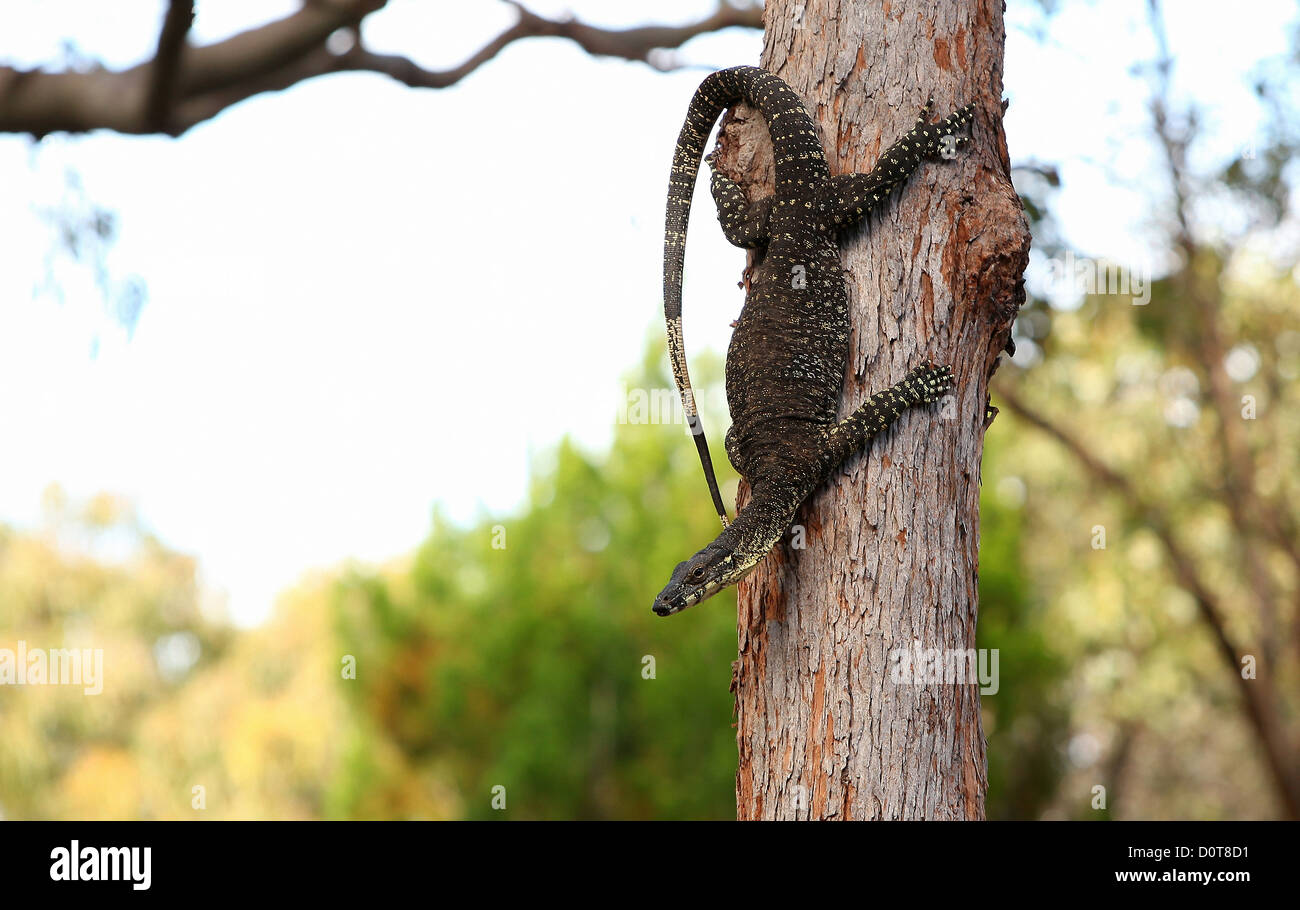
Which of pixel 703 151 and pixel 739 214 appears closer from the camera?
pixel 739 214

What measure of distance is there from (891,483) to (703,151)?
1.49m

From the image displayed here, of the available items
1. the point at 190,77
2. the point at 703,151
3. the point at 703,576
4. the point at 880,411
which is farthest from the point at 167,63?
the point at 880,411

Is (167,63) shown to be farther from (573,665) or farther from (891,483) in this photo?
(573,665)

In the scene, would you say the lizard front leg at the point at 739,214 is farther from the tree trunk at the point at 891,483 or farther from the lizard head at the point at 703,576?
the lizard head at the point at 703,576

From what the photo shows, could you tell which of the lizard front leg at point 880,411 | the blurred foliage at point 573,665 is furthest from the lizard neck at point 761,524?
the blurred foliage at point 573,665

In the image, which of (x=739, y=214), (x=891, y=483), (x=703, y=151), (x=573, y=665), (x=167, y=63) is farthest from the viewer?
(x=573, y=665)

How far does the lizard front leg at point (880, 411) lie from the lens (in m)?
2.74

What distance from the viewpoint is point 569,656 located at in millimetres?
11469

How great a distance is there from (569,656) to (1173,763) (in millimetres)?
15705

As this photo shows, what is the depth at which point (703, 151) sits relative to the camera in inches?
139

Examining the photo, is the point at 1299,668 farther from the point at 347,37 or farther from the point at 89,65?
the point at 89,65

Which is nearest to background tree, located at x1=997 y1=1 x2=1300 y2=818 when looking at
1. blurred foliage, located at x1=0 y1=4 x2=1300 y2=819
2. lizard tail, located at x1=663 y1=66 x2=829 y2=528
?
blurred foliage, located at x1=0 y1=4 x2=1300 y2=819

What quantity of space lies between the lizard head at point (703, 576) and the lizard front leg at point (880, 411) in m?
0.38

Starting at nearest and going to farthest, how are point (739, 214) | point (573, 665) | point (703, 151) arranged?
point (739, 214), point (703, 151), point (573, 665)
